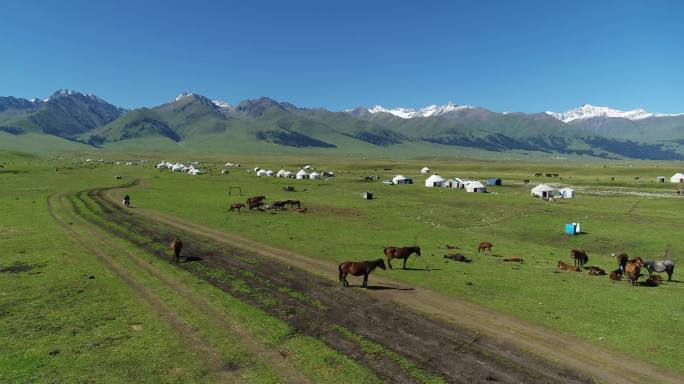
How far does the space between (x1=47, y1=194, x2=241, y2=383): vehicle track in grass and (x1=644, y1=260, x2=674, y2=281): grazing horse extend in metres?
30.6

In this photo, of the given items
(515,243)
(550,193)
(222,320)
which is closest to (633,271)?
(515,243)

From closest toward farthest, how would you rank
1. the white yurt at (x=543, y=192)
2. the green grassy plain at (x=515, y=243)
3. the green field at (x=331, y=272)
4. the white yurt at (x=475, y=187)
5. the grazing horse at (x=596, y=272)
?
the green field at (x=331, y=272)
the green grassy plain at (x=515, y=243)
the grazing horse at (x=596, y=272)
the white yurt at (x=543, y=192)
the white yurt at (x=475, y=187)

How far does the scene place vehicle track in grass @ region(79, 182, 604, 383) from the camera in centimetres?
1561

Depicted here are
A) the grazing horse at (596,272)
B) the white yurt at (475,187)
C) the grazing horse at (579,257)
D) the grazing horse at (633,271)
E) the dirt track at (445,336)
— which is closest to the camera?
the dirt track at (445,336)

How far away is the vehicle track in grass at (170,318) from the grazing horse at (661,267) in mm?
30631

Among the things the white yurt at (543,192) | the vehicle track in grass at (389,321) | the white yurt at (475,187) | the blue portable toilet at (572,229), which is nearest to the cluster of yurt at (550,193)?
the white yurt at (543,192)

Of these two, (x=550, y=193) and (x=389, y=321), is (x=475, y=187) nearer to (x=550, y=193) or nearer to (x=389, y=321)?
(x=550, y=193)

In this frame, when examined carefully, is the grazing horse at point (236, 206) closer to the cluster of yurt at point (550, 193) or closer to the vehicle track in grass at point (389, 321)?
the vehicle track in grass at point (389, 321)

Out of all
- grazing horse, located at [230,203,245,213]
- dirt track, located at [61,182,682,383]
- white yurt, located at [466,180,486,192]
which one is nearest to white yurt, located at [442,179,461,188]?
Result: white yurt, located at [466,180,486,192]

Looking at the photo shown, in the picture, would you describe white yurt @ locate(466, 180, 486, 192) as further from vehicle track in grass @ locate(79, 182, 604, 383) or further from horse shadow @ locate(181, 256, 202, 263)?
horse shadow @ locate(181, 256, 202, 263)

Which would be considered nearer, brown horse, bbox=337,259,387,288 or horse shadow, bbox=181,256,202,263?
brown horse, bbox=337,259,387,288

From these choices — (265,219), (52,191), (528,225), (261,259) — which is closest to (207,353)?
(261,259)

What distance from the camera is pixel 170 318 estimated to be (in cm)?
1997

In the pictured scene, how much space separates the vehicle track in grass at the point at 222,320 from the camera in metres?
15.3
